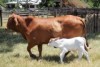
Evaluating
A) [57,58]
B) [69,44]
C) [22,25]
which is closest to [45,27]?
[22,25]

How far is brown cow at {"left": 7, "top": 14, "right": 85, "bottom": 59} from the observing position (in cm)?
1002

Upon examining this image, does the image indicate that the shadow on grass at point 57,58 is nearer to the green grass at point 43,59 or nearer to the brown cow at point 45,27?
the green grass at point 43,59

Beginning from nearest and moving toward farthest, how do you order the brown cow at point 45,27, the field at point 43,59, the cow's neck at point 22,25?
the field at point 43,59 < the brown cow at point 45,27 < the cow's neck at point 22,25

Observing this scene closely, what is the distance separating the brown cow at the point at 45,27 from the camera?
10016mm

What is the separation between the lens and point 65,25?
10.1 meters

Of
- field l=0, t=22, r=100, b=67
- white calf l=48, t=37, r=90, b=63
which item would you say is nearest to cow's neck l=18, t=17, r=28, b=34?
field l=0, t=22, r=100, b=67

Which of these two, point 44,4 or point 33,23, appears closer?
point 33,23

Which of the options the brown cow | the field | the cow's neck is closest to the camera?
the field

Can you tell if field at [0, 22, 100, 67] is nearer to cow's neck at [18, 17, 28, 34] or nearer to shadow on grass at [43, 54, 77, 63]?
shadow on grass at [43, 54, 77, 63]

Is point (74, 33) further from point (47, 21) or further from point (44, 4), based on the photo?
point (44, 4)

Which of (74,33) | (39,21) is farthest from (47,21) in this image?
(74,33)

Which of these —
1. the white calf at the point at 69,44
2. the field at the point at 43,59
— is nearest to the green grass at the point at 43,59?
the field at the point at 43,59

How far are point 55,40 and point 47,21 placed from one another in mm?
889

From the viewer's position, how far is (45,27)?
1002 centimetres
